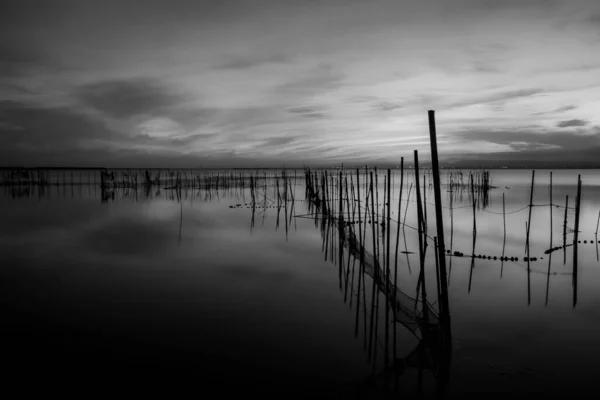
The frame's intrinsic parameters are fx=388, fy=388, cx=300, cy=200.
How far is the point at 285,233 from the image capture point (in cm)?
915

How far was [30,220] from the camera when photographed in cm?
1084

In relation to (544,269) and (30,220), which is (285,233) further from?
(30,220)

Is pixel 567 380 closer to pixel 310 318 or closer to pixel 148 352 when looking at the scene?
pixel 310 318

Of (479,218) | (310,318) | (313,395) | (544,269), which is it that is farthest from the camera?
(479,218)

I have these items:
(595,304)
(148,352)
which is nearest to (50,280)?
(148,352)

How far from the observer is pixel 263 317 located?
4.11m

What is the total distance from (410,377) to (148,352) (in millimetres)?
2124

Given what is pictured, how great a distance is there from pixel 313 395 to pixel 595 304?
11.9 ft

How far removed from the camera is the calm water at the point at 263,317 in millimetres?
2918

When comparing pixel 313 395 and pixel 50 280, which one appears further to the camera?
pixel 50 280

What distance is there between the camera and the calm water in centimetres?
292

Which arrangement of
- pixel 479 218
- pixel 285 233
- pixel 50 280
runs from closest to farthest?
pixel 50 280
pixel 285 233
pixel 479 218

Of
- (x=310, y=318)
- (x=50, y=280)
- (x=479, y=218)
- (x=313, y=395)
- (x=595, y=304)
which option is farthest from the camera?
(x=479, y=218)

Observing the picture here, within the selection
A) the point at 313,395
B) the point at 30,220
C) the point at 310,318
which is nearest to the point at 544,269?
the point at 310,318
